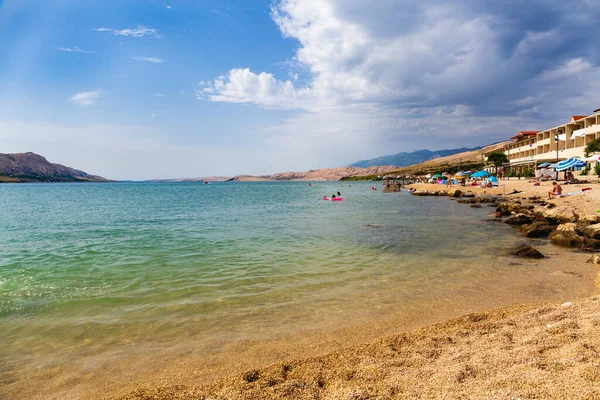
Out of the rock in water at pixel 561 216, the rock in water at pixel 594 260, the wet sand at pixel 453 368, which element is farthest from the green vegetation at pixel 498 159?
the wet sand at pixel 453 368

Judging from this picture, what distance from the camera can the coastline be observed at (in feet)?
13.8

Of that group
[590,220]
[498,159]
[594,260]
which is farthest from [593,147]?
[498,159]

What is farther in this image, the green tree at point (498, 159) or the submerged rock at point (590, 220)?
the green tree at point (498, 159)

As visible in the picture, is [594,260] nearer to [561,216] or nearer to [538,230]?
[538,230]

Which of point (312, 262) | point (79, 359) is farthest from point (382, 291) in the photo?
point (79, 359)

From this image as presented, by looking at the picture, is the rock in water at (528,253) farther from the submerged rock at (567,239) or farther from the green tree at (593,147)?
the green tree at (593,147)

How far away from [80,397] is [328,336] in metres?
4.49

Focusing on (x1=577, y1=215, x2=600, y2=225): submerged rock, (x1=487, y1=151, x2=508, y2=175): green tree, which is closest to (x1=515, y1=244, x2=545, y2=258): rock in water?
(x1=577, y1=215, x2=600, y2=225): submerged rock

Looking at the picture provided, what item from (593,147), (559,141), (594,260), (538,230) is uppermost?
(559,141)

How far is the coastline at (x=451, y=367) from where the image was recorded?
13.8 feet

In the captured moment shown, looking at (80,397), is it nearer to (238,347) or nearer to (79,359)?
(79,359)

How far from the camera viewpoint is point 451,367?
496 centimetres

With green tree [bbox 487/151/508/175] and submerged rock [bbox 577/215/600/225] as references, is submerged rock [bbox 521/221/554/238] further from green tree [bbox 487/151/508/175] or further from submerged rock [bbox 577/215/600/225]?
green tree [bbox 487/151/508/175]

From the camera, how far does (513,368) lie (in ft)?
15.2
